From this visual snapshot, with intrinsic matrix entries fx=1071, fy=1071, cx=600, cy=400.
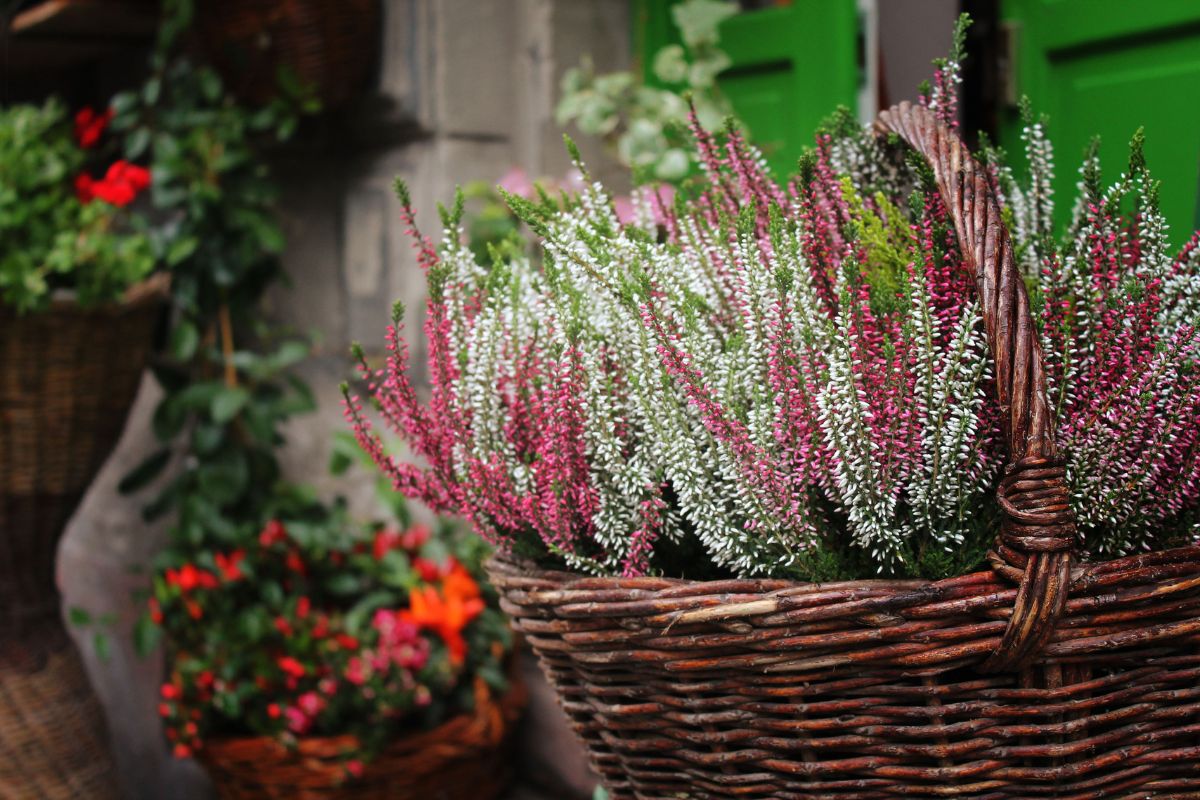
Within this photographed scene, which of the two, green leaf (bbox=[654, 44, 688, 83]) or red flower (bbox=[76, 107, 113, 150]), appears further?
red flower (bbox=[76, 107, 113, 150])

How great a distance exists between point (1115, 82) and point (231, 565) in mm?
1663

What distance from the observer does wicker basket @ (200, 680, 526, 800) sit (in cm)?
185

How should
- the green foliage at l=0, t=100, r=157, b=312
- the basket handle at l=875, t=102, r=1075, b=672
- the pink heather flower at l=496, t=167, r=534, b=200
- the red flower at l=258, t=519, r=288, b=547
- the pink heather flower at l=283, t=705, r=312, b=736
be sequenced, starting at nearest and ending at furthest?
the basket handle at l=875, t=102, r=1075, b=672
the green foliage at l=0, t=100, r=157, b=312
the pink heather flower at l=283, t=705, r=312, b=736
the pink heather flower at l=496, t=167, r=534, b=200
the red flower at l=258, t=519, r=288, b=547

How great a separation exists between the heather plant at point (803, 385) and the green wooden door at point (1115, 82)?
65 centimetres

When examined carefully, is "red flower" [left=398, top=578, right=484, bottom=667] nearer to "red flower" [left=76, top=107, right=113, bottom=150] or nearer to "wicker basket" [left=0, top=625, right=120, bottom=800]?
"wicker basket" [left=0, top=625, right=120, bottom=800]

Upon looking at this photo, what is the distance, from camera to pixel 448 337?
79 cm

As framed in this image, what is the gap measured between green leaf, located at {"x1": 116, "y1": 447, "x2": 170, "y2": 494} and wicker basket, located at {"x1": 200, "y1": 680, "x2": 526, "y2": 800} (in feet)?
1.80

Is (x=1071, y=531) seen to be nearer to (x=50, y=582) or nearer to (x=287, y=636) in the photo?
(x=287, y=636)

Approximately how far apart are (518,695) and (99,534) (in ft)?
3.68

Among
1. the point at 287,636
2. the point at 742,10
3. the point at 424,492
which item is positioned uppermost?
the point at 742,10

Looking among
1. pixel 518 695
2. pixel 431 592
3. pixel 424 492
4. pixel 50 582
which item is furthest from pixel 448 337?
pixel 50 582

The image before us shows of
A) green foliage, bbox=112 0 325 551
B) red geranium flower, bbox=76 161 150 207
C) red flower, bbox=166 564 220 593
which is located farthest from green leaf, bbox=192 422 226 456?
red geranium flower, bbox=76 161 150 207

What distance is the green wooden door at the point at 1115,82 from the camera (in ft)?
4.34

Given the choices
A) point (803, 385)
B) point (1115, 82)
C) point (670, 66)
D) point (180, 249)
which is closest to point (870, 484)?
point (803, 385)
